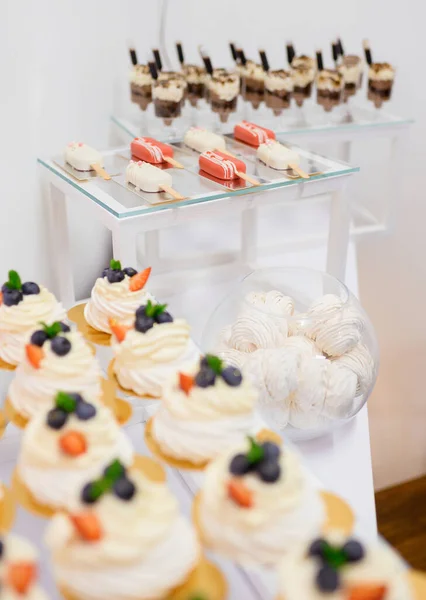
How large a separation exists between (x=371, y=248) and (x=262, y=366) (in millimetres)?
2208

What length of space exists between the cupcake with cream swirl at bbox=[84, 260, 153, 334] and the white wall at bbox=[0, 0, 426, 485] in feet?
2.16

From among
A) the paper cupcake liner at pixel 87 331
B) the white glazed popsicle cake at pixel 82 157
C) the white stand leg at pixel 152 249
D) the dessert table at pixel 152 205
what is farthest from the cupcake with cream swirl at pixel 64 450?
the white stand leg at pixel 152 249

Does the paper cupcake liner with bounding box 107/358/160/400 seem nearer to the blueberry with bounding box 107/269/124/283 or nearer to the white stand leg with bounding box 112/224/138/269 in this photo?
the blueberry with bounding box 107/269/124/283

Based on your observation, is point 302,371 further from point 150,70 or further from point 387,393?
point 387,393

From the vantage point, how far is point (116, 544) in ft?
2.71

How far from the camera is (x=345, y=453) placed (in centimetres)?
153

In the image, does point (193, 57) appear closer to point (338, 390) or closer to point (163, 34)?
point (163, 34)

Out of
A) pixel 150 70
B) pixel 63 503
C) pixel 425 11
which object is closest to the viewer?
pixel 63 503

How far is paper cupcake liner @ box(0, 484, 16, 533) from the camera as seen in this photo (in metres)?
0.97

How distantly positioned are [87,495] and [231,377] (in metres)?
0.32

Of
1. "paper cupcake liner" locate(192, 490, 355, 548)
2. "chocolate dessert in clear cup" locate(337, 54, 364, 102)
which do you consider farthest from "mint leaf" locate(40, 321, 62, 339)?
"chocolate dessert in clear cup" locate(337, 54, 364, 102)

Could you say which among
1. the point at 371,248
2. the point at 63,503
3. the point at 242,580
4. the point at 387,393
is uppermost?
the point at 63,503

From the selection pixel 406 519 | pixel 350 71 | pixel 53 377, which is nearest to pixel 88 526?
pixel 53 377

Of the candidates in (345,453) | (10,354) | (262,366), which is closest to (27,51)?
(10,354)
